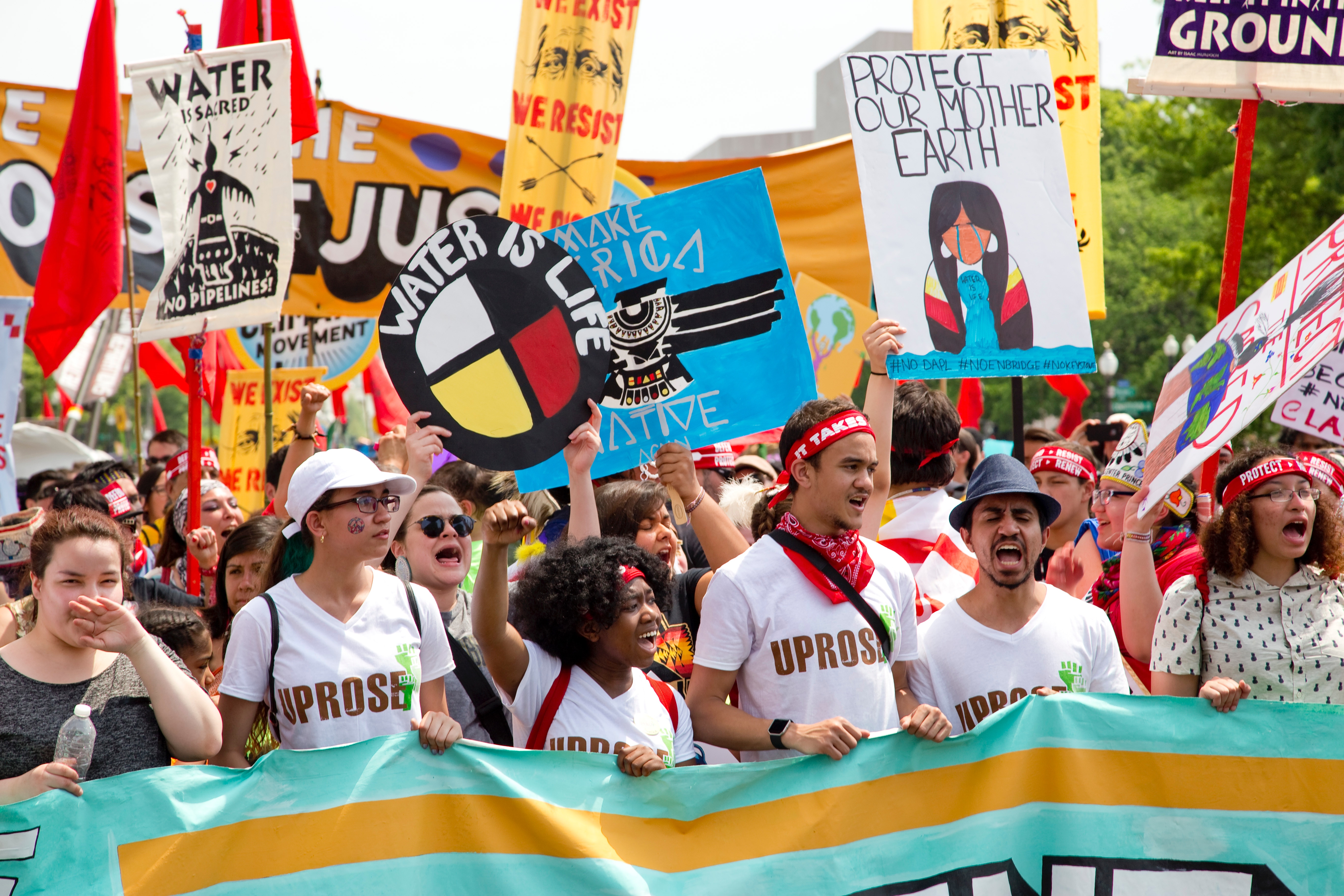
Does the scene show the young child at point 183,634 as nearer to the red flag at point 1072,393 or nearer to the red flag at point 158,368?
the red flag at point 1072,393

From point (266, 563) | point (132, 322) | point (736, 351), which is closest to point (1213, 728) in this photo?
→ point (736, 351)

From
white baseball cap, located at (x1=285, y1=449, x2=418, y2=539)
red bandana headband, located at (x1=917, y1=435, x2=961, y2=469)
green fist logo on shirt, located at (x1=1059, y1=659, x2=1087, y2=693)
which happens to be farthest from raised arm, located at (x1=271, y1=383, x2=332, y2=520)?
green fist logo on shirt, located at (x1=1059, y1=659, x2=1087, y2=693)

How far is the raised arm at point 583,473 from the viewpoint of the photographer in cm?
385

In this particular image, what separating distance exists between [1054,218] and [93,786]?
3620mm

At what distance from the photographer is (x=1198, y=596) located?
3506 mm

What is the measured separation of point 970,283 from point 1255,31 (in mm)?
1341

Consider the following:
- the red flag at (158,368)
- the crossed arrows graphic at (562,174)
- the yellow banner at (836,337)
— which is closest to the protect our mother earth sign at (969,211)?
the crossed arrows graphic at (562,174)

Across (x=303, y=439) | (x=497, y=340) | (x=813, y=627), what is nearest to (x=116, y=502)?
(x=303, y=439)

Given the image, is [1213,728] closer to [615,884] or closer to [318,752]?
[615,884]

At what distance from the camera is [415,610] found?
3.34 metres

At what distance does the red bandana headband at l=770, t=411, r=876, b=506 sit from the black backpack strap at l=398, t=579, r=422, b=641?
1119mm

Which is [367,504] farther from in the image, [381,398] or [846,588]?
[381,398]

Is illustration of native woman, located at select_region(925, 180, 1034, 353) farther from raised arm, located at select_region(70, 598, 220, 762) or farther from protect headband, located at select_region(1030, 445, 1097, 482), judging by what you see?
raised arm, located at select_region(70, 598, 220, 762)

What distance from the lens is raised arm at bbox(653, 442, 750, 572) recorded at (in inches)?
158
